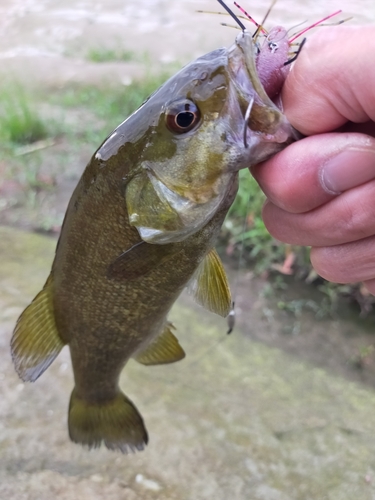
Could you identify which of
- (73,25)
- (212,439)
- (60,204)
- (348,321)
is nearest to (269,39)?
(212,439)

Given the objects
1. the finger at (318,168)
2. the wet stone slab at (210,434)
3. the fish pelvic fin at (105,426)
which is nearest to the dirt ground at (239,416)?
the wet stone slab at (210,434)

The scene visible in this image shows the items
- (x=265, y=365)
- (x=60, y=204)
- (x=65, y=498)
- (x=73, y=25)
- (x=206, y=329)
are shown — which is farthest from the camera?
(x=73, y=25)

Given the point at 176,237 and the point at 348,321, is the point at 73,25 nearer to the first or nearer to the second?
the point at 348,321

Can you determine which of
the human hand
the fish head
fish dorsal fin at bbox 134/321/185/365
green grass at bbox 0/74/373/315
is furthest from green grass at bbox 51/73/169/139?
the human hand

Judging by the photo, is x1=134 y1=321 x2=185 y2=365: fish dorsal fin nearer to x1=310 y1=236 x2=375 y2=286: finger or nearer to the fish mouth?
x1=310 y1=236 x2=375 y2=286: finger

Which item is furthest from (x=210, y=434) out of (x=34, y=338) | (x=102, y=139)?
(x=102, y=139)

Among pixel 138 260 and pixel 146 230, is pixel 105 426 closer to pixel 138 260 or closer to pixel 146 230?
pixel 138 260
